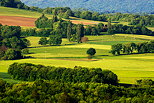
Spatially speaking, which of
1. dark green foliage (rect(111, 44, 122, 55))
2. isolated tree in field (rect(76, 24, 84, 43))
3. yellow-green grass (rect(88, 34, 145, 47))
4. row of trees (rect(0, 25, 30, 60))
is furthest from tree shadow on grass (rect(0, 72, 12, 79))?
isolated tree in field (rect(76, 24, 84, 43))

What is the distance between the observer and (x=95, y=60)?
140 meters

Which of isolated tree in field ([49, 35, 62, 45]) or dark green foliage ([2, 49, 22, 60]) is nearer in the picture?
dark green foliage ([2, 49, 22, 60])

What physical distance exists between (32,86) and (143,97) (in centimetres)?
2154

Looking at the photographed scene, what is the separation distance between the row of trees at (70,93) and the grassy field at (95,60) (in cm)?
1790

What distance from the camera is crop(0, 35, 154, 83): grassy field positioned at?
11669 centimetres

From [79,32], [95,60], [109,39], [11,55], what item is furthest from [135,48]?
[11,55]

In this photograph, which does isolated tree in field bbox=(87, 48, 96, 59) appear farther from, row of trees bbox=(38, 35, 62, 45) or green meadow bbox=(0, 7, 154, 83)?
row of trees bbox=(38, 35, 62, 45)

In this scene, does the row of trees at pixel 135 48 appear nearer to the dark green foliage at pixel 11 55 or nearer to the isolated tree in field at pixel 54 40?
the isolated tree in field at pixel 54 40

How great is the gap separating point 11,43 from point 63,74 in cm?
6576

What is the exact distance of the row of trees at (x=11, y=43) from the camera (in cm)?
14488

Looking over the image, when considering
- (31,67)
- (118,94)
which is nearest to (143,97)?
(118,94)

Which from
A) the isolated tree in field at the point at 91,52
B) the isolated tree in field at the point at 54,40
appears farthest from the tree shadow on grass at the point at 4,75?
the isolated tree in field at the point at 54,40

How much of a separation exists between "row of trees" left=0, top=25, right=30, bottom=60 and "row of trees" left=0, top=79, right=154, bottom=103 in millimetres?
55785

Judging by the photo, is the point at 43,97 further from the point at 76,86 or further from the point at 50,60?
the point at 50,60
